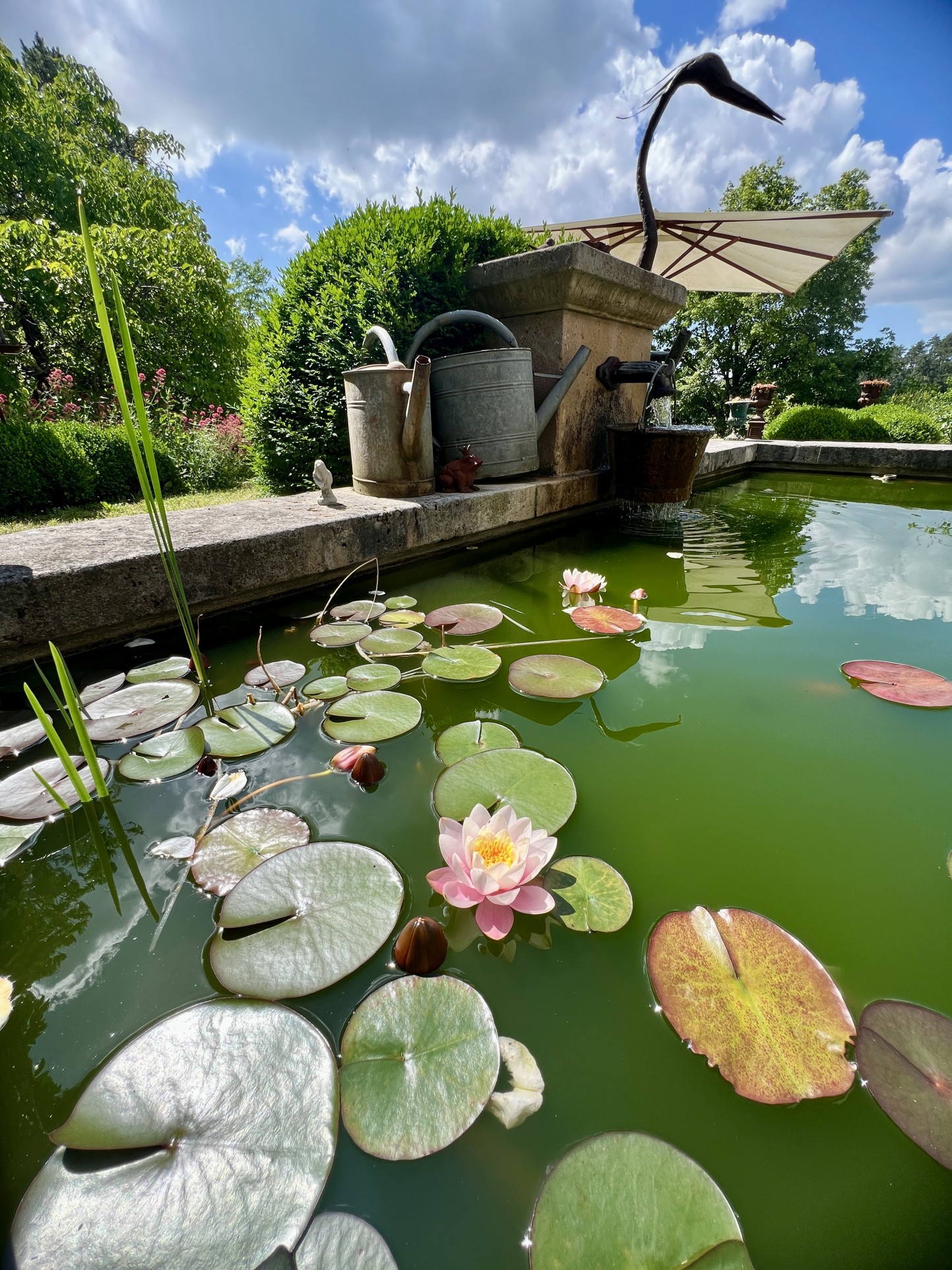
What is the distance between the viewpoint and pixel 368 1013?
605mm

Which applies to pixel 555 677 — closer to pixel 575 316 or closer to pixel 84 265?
pixel 575 316

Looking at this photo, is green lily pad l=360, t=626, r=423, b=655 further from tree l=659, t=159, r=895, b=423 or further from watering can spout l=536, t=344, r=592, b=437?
tree l=659, t=159, r=895, b=423

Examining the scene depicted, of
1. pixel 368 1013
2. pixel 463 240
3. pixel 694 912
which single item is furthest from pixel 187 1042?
pixel 463 240

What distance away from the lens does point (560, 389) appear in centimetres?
292

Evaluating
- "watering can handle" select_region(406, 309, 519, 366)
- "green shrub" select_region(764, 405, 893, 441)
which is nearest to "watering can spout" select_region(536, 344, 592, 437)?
"watering can handle" select_region(406, 309, 519, 366)

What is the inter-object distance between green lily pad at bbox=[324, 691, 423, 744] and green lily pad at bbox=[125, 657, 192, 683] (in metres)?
0.46

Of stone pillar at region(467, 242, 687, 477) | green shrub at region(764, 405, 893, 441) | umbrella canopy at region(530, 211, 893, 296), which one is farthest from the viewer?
green shrub at region(764, 405, 893, 441)

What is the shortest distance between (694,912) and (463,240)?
12.0ft

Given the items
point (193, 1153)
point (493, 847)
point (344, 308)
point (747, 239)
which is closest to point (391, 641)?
point (493, 847)

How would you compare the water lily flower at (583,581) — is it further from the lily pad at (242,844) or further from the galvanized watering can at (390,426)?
the lily pad at (242,844)

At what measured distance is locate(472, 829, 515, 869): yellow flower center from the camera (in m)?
0.72

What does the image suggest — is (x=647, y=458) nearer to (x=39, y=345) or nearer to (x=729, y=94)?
(x=729, y=94)

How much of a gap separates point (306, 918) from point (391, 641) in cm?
87

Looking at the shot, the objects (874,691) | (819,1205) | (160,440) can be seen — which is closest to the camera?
(819,1205)
